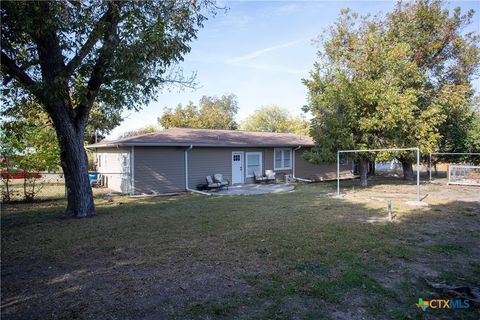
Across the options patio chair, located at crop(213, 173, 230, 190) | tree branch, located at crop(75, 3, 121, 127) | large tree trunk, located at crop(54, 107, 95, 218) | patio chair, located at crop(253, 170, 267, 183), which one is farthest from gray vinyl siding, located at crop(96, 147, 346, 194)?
tree branch, located at crop(75, 3, 121, 127)

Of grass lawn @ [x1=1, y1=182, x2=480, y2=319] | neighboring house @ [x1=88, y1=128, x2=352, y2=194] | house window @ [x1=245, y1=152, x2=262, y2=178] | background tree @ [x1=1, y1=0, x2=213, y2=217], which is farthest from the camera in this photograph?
house window @ [x1=245, y1=152, x2=262, y2=178]

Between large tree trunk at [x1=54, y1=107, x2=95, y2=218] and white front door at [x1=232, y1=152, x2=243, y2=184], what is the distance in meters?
9.56

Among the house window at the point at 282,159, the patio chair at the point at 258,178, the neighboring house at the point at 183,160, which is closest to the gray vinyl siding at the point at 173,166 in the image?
the neighboring house at the point at 183,160

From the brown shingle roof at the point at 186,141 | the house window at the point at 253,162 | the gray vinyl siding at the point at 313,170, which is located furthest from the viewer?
the gray vinyl siding at the point at 313,170

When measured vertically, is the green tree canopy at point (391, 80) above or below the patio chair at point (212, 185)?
above

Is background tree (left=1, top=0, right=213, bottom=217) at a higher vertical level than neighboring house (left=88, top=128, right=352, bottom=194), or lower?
higher

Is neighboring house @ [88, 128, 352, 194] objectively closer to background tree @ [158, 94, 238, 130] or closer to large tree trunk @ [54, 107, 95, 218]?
large tree trunk @ [54, 107, 95, 218]

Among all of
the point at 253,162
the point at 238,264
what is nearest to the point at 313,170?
the point at 253,162

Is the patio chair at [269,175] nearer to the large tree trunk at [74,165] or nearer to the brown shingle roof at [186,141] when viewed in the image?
the brown shingle roof at [186,141]

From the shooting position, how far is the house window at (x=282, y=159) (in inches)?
792

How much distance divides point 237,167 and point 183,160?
11.9 ft

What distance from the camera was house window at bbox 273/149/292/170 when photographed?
20.1 metres

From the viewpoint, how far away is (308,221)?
827 centimetres

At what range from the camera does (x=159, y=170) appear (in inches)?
597
